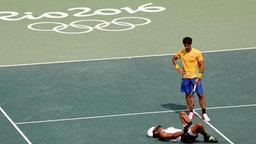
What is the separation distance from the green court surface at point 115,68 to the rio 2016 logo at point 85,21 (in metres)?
0.04

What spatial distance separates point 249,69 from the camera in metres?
36.2

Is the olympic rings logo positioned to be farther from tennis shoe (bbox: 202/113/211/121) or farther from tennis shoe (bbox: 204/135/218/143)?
tennis shoe (bbox: 204/135/218/143)

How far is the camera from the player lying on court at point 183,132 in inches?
1135

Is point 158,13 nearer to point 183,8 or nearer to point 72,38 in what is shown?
point 183,8

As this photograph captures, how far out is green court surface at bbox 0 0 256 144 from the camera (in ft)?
101

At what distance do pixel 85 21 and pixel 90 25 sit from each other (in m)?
0.53

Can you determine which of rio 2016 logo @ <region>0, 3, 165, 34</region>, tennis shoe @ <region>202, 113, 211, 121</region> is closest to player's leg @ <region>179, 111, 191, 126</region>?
tennis shoe @ <region>202, 113, 211, 121</region>

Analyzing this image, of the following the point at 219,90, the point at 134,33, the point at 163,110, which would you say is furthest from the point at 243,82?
the point at 134,33

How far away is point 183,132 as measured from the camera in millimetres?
29047

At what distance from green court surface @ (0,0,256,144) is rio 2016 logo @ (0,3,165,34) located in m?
0.04

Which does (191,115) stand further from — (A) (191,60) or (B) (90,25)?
(B) (90,25)

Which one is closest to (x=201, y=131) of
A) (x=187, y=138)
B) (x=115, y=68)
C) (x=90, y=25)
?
(x=187, y=138)

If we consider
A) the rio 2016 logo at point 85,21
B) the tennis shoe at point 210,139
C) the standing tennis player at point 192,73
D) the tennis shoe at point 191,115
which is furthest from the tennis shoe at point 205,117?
the rio 2016 logo at point 85,21

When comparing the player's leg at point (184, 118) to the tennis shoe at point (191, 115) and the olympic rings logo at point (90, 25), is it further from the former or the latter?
the olympic rings logo at point (90, 25)
